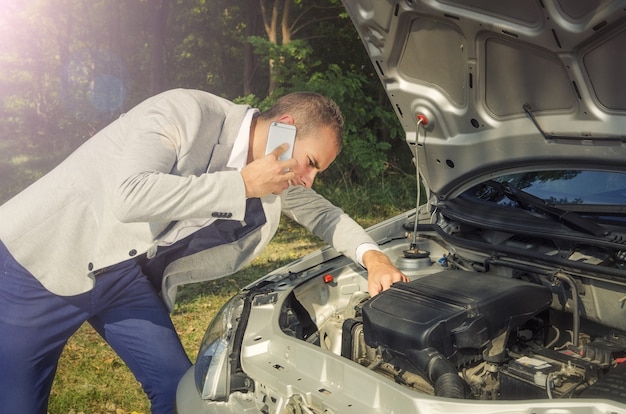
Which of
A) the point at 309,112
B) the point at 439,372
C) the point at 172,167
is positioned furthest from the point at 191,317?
the point at 439,372

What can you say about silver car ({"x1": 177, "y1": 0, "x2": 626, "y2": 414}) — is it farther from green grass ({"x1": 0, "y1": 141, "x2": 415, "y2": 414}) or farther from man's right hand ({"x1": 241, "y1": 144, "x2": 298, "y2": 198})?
green grass ({"x1": 0, "y1": 141, "x2": 415, "y2": 414})

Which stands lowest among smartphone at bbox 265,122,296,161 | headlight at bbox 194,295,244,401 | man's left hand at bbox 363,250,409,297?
headlight at bbox 194,295,244,401

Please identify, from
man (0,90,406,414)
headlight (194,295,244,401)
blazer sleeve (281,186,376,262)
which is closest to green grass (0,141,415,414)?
man (0,90,406,414)

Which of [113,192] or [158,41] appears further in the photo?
[158,41]

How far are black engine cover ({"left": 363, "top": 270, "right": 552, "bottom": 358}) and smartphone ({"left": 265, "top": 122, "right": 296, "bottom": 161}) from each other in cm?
62

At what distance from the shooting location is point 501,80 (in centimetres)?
241

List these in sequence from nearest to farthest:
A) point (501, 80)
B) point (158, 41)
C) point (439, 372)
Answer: point (439, 372), point (501, 80), point (158, 41)

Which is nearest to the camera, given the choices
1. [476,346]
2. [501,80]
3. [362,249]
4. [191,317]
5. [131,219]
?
[476,346]

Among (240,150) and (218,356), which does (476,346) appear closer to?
(218,356)

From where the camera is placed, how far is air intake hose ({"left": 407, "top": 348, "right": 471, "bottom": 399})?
5.78 feet

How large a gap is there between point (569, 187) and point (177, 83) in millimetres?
16198

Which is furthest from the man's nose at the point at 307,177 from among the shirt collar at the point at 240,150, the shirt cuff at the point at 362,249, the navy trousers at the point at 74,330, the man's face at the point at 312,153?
the navy trousers at the point at 74,330

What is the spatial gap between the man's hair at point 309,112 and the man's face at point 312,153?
24mm

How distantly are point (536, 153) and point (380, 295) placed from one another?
86 cm
